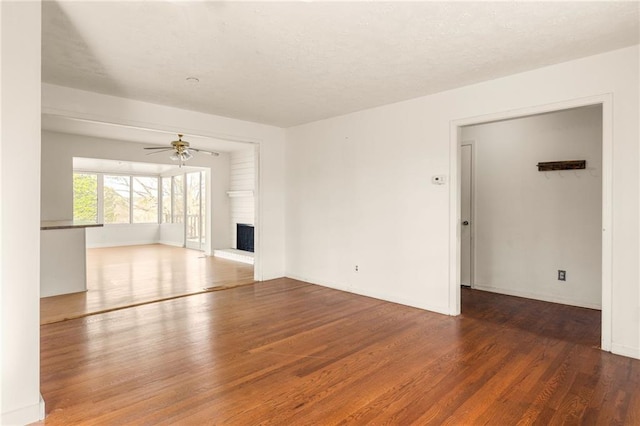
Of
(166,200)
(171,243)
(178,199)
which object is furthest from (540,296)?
(166,200)

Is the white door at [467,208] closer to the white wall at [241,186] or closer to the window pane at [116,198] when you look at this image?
the white wall at [241,186]

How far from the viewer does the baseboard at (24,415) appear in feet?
6.32

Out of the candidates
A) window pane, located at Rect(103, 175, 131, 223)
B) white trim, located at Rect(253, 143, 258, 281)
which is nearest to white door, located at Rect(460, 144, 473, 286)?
white trim, located at Rect(253, 143, 258, 281)

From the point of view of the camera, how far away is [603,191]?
9.96 ft

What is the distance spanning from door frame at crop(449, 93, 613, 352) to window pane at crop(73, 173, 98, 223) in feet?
30.5

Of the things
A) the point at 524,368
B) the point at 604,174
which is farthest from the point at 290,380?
the point at 604,174

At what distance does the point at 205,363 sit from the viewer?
9.10ft

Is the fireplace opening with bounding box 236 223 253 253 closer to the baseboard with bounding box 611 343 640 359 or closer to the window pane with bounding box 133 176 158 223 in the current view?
the window pane with bounding box 133 176 158 223

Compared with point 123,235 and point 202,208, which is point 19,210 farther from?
point 123,235

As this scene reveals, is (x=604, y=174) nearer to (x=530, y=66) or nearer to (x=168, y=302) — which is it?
(x=530, y=66)

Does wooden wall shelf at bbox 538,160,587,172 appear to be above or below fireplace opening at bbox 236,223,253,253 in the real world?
above

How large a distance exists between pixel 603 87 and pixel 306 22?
8.26 feet

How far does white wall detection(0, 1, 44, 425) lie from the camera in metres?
1.89

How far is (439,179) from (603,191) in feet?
4.82
